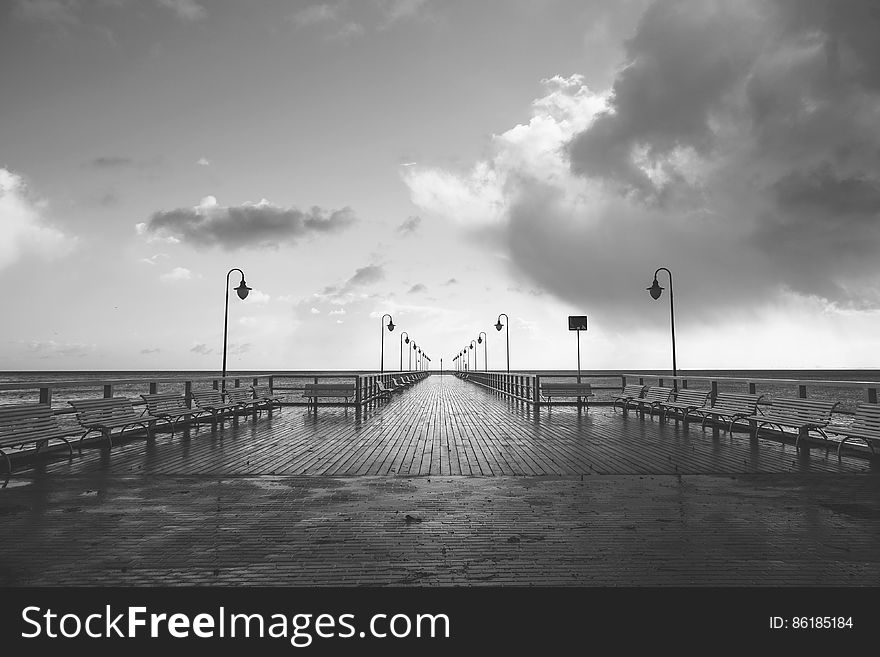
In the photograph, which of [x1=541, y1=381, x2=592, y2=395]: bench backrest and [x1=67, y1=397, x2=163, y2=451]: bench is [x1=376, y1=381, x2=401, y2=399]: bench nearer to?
[x1=541, y1=381, x2=592, y2=395]: bench backrest

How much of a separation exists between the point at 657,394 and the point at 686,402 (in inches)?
70.8

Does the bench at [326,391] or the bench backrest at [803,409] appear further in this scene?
the bench at [326,391]

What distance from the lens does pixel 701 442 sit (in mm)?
9195

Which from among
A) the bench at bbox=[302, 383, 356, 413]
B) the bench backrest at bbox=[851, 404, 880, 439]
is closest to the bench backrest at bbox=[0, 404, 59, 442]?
the bench at bbox=[302, 383, 356, 413]

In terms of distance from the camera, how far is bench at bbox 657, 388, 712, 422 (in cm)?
1153

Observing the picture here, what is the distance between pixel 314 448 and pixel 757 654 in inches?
278

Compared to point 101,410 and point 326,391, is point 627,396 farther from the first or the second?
point 101,410

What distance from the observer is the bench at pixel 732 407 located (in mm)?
9766

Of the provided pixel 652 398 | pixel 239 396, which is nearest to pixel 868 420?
pixel 652 398

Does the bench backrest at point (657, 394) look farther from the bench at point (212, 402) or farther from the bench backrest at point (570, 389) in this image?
the bench at point (212, 402)

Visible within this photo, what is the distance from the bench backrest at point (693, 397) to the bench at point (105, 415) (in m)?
11.4

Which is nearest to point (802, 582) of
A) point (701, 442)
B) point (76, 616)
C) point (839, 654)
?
point (839, 654)

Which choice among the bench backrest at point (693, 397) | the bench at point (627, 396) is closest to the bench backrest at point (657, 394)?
the bench at point (627, 396)

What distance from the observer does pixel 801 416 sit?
8570 mm
